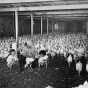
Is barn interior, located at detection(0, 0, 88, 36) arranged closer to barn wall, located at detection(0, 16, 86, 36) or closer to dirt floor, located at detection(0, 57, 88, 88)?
barn wall, located at detection(0, 16, 86, 36)

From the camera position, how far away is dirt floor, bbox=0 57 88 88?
15.9ft

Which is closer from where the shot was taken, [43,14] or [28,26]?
[43,14]

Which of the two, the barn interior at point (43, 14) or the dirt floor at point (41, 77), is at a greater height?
the barn interior at point (43, 14)

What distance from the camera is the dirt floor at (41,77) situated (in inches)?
191

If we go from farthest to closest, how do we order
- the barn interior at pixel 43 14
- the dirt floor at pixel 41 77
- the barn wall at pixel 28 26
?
the barn wall at pixel 28 26 < the barn interior at pixel 43 14 < the dirt floor at pixel 41 77

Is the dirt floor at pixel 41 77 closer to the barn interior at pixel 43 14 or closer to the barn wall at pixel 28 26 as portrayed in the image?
the barn interior at pixel 43 14

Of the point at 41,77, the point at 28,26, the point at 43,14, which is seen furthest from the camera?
the point at 28,26

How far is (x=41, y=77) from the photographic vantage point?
5508 mm

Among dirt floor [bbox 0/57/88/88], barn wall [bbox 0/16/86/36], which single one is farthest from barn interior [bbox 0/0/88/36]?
dirt floor [bbox 0/57/88/88]

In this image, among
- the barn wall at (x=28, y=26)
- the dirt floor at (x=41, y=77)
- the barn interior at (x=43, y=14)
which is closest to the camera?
the dirt floor at (x=41, y=77)

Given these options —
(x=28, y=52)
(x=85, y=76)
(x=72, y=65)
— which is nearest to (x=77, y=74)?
(x=85, y=76)

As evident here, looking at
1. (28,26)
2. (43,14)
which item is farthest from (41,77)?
(28,26)

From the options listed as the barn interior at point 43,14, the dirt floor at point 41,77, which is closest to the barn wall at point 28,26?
the barn interior at point 43,14

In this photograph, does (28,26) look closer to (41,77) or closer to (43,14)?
(43,14)
